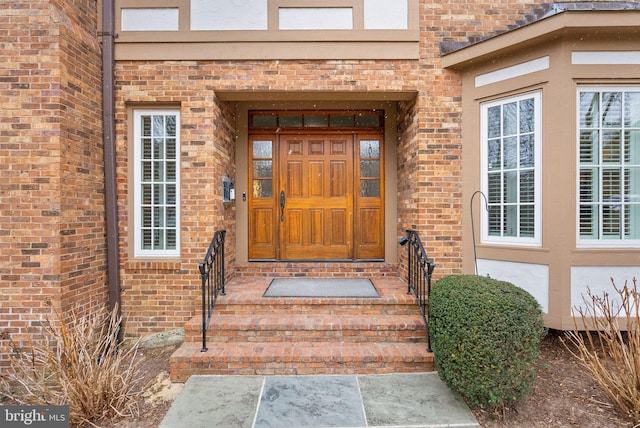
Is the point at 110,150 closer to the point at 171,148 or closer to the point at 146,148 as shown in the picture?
the point at 146,148

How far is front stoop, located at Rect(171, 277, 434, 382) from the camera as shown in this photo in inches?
128

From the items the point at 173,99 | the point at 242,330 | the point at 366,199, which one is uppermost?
the point at 173,99

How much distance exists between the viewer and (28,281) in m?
3.46

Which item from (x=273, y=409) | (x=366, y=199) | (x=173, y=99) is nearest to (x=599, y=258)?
(x=366, y=199)

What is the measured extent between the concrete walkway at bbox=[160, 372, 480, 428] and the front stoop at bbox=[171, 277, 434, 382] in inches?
4.2

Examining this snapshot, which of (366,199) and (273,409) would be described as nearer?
(273,409)

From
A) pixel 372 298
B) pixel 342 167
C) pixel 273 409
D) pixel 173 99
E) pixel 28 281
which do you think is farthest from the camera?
pixel 342 167

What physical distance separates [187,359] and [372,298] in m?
2.08

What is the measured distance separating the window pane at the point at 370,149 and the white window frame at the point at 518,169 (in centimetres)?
158

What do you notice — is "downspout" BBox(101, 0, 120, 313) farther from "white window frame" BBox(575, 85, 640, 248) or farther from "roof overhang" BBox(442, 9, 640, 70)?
"white window frame" BBox(575, 85, 640, 248)

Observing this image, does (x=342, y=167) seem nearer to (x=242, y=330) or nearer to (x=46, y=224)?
(x=242, y=330)

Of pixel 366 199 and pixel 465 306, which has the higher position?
pixel 366 199

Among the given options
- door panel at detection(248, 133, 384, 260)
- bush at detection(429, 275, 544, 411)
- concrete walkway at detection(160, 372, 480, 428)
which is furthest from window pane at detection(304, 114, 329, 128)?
concrete walkway at detection(160, 372, 480, 428)

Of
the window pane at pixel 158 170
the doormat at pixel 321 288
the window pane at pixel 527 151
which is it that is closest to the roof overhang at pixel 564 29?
the window pane at pixel 527 151
